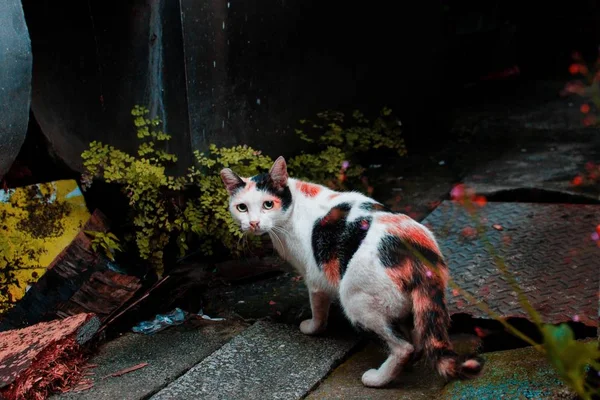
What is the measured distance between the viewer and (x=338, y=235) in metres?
3.72

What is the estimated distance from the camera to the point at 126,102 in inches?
198

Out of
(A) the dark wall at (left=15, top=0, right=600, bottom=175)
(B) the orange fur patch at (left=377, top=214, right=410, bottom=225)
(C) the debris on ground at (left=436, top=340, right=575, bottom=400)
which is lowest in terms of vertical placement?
(C) the debris on ground at (left=436, top=340, right=575, bottom=400)

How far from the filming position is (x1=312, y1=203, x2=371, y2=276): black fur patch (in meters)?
3.64

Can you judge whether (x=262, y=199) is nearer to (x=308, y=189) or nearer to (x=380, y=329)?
(x=308, y=189)

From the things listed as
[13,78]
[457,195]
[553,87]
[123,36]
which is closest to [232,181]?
[13,78]

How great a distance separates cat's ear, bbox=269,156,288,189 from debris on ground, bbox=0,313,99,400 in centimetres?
137

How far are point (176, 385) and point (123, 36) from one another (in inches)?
100.0

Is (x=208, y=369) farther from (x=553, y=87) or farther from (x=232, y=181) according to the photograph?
(x=553, y=87)

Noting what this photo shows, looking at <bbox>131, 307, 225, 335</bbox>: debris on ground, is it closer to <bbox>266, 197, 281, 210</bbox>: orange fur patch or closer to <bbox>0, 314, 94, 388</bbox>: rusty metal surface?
<bbox>0, 314, 94, 388</bbox>: rusty metal surface

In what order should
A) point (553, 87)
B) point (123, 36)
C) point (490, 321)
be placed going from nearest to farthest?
point (490, 321) < point (123, 36) < point (553, 87)

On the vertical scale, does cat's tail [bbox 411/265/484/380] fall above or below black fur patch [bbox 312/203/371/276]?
below

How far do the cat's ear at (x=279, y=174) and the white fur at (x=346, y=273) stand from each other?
0.10 m

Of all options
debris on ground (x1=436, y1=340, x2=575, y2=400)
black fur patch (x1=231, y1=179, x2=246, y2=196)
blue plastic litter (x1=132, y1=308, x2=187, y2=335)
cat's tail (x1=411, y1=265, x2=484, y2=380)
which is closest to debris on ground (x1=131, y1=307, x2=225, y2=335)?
blue plastic litter (x1=132, y1=308, x2=187, y2=335)

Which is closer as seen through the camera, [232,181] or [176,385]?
[176,385]
